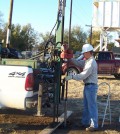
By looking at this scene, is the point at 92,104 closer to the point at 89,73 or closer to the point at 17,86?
the point at 89,73

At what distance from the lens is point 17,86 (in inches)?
349

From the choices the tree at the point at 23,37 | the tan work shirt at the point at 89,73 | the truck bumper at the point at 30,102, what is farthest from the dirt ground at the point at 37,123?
the tree at the point at 23,37

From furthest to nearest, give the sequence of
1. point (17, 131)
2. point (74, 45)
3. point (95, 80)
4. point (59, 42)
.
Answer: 1. point (74, 45)
2. point (59, 42)
3. point (95, 80)
4. point (17, 131)

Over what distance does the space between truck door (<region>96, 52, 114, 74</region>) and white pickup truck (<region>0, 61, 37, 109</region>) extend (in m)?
17.6

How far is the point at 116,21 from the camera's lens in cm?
5025

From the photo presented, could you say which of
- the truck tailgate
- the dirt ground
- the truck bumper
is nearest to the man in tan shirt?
the dirt ground

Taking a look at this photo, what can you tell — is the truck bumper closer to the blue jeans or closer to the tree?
the blue jeans

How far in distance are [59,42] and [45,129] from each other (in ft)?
7.82

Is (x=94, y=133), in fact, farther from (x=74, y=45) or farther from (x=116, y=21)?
(x=74, y=45)

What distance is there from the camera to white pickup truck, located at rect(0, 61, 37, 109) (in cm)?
884

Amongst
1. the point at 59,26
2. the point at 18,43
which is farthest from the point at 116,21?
the point at 59,26

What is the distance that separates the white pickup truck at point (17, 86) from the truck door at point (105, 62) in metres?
17.6

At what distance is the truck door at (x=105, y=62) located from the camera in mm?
26170

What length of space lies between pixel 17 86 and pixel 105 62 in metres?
17.8
